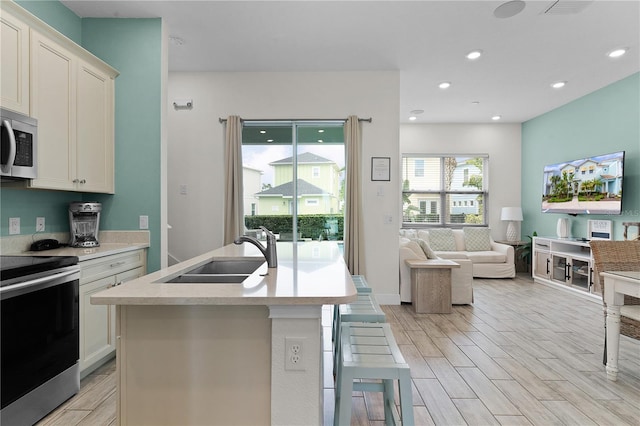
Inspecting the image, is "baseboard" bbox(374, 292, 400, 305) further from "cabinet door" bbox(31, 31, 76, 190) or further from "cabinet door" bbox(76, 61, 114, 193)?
"cabinet door" bbox(31, 31, 76, 190)

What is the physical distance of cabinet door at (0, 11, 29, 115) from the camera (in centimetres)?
205

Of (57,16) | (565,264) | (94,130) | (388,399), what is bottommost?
(388,399)

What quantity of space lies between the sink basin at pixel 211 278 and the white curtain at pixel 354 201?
280 cm

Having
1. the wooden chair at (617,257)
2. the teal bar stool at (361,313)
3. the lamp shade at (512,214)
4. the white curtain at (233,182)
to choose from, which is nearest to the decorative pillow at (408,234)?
the lamp shade at (512,214)

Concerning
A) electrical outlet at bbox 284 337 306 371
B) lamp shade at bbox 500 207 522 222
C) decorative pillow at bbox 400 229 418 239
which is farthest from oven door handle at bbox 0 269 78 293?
lamp shade at bbox 500 207 522 222

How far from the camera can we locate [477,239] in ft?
20.9

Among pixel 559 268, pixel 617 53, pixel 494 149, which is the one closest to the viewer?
pixel 617 53

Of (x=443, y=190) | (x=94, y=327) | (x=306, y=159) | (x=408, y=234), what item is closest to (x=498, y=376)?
(x=94, y=327)

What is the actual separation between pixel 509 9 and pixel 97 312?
13.8 feet

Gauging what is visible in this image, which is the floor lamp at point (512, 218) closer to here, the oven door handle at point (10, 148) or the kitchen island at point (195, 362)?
the kitchen island at point (195, 362)

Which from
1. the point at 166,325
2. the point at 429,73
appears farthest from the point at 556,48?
the point at 166,325

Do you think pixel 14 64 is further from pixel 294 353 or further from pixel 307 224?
pixel 307 224

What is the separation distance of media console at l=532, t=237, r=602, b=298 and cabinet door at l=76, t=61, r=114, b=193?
233 inches

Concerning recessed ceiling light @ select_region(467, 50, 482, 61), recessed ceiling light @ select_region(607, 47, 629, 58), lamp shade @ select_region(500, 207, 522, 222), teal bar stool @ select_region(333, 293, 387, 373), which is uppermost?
recessed ceiling light @ select_region(607, 47, 629, 58)
